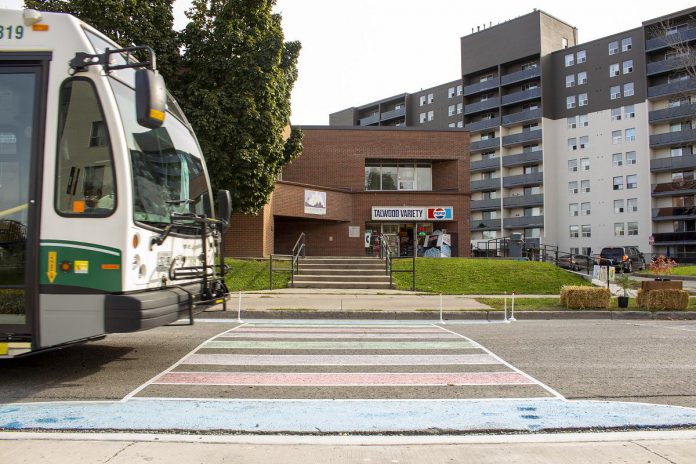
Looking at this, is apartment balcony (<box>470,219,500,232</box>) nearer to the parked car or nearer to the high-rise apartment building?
the high-rise apartment building

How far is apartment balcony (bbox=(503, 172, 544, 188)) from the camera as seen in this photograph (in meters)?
70.6

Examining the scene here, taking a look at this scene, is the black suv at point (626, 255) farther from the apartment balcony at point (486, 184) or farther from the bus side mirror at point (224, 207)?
the bus side mirror at point (224, 207)

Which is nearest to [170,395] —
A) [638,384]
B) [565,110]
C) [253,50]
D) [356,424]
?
[356,424]

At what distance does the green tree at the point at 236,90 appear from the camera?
1959 cm

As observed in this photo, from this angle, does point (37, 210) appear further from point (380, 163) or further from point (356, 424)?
point (380, 163)

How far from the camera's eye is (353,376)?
21.2 feet

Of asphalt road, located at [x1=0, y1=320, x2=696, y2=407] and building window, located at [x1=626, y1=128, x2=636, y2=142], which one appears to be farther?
building window, located at [x1=626, y1=128, x2=636, y2=142]

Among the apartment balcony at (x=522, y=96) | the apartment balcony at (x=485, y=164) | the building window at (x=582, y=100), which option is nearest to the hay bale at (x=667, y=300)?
the building window at (x=582, y=100)

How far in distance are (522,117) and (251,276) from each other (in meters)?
61.8

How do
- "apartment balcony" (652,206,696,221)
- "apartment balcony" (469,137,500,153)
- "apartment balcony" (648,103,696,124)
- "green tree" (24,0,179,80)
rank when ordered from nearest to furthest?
"green tree" (24,0,179,80), "apartment balcony" (652,206,696,221), "apartment balcony" (648,103,696,124), "apartment balcony" (469,137,500,153)

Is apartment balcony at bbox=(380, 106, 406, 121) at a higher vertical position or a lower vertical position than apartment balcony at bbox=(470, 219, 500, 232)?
higher

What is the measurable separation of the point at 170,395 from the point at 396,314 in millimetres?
8227

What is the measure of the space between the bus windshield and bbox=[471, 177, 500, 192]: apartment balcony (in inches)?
2840

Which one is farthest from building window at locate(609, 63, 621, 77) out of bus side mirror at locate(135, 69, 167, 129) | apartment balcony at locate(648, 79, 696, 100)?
bus side mirror at locate(135, 69, 167, 129)
